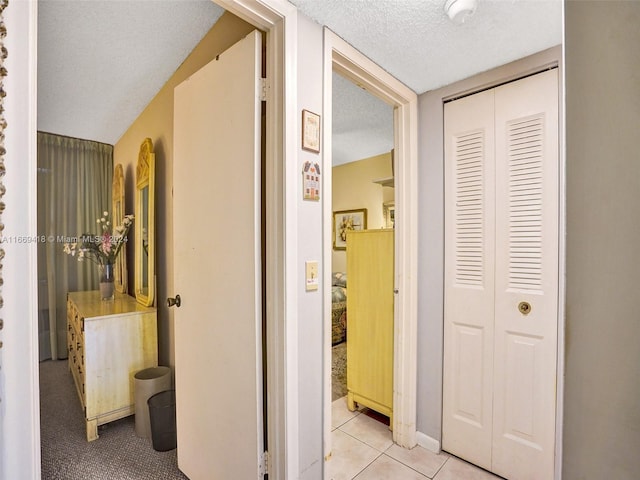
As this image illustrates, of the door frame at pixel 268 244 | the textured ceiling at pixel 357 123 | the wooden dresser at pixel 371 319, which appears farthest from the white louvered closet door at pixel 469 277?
the door frame at pixel 268 244

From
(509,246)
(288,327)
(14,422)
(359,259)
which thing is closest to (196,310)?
(288,327)

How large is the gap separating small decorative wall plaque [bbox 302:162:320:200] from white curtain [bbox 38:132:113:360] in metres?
2.47

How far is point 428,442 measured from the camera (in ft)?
6.35

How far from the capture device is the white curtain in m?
2.68

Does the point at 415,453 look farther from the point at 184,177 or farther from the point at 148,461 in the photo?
the point at 184,177

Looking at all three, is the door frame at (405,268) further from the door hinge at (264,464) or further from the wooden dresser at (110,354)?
the wooden dresser at (110,354)

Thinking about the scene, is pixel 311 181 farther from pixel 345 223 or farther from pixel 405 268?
pixel 345 223

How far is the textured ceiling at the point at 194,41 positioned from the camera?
1292 millimetres

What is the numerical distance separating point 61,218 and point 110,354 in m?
1.41

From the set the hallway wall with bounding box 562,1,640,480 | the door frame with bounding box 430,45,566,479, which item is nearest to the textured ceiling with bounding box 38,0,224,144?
the door frame with bounding box 430,45,566,479

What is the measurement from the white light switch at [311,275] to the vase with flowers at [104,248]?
6.81ft

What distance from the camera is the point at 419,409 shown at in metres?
2.00

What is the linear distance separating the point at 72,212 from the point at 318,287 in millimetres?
2638

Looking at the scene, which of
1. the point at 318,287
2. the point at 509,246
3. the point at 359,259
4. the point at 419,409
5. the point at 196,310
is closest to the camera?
the point at 318,287
